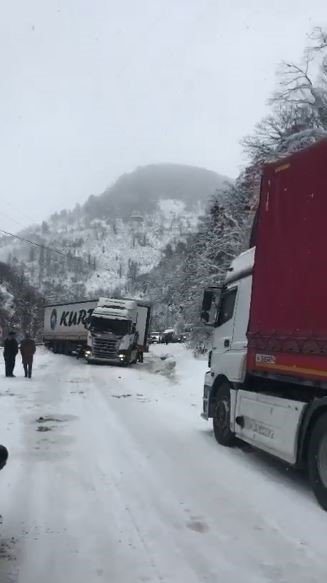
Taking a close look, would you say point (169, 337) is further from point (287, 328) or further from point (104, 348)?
point (287, 328)

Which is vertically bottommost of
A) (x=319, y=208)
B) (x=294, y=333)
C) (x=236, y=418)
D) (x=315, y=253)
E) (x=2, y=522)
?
(x=2, y=522)

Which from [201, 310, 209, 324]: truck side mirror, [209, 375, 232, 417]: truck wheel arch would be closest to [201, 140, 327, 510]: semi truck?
[209, 375, 232, 417]: truck wheel arch

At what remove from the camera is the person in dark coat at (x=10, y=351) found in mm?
19812

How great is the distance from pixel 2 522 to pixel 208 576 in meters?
2.01

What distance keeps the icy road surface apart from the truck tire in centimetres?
17

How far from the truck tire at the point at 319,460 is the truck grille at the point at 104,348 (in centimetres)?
2368

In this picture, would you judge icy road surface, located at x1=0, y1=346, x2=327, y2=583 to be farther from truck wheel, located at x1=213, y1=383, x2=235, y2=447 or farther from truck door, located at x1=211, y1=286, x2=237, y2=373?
truck door, located at x1=211, y1=286, x2=237, y2=373

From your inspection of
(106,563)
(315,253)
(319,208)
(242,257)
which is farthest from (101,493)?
(242,257)

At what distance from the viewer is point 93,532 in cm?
491

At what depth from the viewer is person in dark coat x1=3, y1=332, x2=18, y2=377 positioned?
19812 millimetres

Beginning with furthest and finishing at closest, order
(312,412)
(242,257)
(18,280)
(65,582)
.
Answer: (18,280) → (242,257) → (312,412) → (65,582)

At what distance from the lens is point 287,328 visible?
6590mm

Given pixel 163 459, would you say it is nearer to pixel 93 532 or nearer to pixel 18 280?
pixel 93 532

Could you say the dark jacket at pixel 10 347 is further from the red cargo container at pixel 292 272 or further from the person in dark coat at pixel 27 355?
the red cargo container at pixel 292 272
